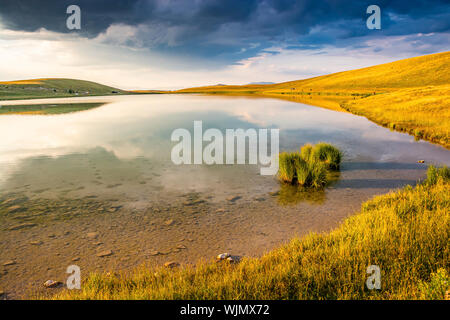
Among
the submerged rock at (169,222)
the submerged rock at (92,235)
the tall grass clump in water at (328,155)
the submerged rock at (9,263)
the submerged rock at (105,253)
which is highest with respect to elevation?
the tall grass clump in water at (328,155)

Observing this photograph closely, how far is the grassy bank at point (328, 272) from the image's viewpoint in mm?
4352

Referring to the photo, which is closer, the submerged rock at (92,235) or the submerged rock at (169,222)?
→ the submerged rock at (92,235)

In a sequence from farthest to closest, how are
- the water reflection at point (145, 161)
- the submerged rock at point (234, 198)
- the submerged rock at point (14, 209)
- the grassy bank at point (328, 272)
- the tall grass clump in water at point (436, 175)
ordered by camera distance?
the water reflection at point (145, 161), the tall grass clump in water at point (436, 175), the submerged rock at point (234, 198), the submerged rock at point (14, 209), the grassy bank at point (328, 272)

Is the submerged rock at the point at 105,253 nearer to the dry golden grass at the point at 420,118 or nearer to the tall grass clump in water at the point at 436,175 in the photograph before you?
the tall grass clump in water at the point at 436,175

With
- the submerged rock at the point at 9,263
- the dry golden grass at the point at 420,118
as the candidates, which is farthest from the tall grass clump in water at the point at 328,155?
the submerged rock at the point at 9,263

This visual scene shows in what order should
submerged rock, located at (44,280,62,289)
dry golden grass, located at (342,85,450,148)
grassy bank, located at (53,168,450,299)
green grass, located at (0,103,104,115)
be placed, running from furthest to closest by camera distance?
green grass, located at (0,103,104,115)
dry golden grass, located at (342,85,450,148)
submerged rock, located at (44,280,62,289)
grassy bank, located at (53,168,450,299)

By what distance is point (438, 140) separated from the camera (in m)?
20.2

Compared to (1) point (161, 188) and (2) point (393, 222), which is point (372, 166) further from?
(1) point (161, 188)

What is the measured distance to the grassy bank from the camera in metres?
4.35

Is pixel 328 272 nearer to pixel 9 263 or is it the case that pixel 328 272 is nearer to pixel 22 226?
pixel 9 263

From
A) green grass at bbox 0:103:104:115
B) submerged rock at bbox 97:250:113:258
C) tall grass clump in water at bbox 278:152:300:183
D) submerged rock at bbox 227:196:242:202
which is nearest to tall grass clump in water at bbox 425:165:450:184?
tall grass clump in water at bbox 278:152:300:183

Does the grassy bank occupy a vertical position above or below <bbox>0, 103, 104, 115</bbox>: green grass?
below

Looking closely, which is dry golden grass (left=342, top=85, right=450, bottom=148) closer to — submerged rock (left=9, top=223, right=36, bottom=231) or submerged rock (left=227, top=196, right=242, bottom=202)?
submerged rock (left=227, top=196, right=242, bottom=202)

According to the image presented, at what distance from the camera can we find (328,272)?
4.77 m
